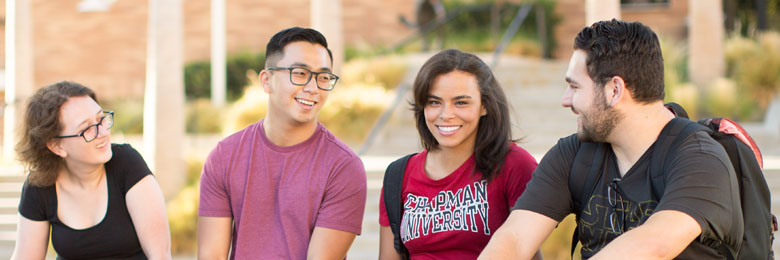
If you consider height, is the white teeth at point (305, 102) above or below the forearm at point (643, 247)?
above

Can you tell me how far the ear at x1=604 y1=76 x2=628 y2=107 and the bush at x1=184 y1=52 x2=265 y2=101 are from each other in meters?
13.5

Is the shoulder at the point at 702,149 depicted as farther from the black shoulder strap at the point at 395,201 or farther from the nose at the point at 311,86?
the nose at the point at 311,86

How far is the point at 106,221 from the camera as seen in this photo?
10.9 feet

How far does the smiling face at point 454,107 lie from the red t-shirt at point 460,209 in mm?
149

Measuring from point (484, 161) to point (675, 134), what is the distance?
83 cm

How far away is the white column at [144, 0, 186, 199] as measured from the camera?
25.3ft

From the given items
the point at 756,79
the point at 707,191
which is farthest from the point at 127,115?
the point at 707,191

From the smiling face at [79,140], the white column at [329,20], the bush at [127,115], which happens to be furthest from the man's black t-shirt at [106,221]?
the bush at [127,115]

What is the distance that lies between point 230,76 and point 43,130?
12623mm

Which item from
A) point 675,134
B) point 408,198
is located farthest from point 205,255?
Answer: point 675,134

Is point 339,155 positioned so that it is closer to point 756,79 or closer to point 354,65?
point 756,79

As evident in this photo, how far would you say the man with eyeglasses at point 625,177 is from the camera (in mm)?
2225

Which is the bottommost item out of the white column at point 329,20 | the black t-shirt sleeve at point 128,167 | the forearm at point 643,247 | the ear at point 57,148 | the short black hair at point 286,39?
the forearm at point 643,247

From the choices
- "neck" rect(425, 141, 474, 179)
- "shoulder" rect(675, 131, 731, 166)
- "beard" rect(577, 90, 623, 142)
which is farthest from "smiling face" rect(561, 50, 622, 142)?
"neck" rect(425, 141, 474, 179)
